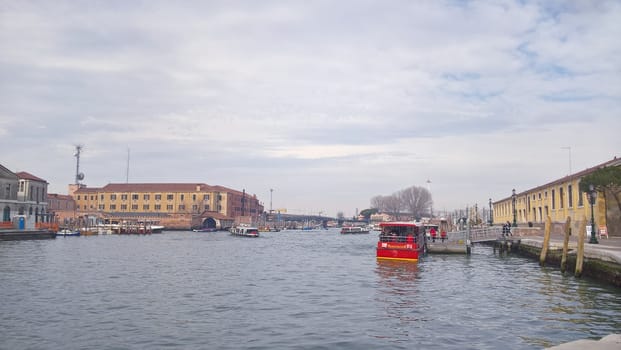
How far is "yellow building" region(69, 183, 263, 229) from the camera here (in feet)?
518

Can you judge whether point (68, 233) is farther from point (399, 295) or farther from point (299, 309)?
point (299, 309)

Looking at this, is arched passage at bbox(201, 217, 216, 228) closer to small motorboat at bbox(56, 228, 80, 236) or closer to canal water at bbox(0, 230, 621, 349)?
small motorboat at bbox(56, 228, 80, 236)

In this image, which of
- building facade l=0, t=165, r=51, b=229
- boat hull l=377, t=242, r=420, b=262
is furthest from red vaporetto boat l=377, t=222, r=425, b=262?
building facade l=0, t=165, r=51, b=229

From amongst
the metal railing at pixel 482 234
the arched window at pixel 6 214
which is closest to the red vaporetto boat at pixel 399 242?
the metal railing at pixel 482 234

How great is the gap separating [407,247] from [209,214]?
123447 mm

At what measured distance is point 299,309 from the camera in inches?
841

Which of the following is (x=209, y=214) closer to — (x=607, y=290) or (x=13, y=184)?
(x=13, y=184)

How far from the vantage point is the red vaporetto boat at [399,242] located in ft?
140

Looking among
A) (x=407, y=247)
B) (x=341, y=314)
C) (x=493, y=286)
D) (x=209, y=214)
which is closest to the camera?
(x=341, y=314)

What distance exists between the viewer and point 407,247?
4275 centimetres

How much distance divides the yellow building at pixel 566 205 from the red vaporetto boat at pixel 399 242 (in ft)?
42.4

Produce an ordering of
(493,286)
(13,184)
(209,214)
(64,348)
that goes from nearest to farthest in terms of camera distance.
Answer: (64,348), (493,286), (13,184), (209,214)

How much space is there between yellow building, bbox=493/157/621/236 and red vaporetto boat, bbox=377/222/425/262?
12.9 m

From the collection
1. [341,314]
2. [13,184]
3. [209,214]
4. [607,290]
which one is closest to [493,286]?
[607,290]
